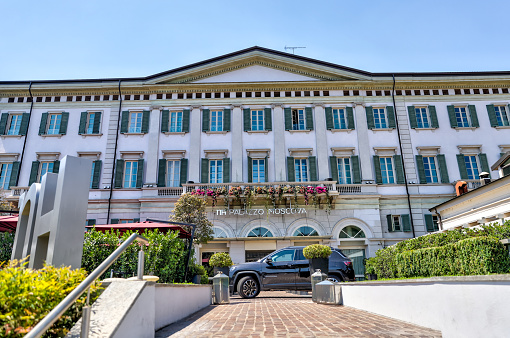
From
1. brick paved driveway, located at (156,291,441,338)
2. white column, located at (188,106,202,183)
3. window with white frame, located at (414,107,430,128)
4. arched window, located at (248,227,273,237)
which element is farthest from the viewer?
window with white frame, located at (414,107,430,128)

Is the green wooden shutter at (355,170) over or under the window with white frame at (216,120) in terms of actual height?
under

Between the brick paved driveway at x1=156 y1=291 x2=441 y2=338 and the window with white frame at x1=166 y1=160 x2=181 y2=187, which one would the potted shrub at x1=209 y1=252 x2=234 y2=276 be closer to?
the brick paved driveway at x1=156 y1=291 x2=441 y2=338

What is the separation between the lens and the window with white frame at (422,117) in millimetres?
26016

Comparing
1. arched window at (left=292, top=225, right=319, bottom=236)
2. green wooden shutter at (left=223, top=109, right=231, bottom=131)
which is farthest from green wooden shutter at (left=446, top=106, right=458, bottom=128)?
green wooden shutter at (left=223, top=109, right=231, bottom=131)

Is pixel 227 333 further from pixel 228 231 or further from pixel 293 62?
pixel 293 62

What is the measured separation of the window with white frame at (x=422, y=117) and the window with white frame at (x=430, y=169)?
7.43 ft

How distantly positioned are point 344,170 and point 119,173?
14026 mm

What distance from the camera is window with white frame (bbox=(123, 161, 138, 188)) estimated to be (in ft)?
81.5

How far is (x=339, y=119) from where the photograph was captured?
26078 mm

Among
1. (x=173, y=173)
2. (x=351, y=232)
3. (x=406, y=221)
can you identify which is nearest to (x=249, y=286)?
(x=351, y=232)

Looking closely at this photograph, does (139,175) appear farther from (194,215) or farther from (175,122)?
(194,215)

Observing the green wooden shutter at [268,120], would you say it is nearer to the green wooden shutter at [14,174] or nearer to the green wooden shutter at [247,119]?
the green wooden shutter at [247,119]

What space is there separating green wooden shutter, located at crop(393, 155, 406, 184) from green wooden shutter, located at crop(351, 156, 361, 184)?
241cm

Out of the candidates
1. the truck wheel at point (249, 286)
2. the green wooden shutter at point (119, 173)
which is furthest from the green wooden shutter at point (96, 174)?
the truck wheel at point (249, 286)
